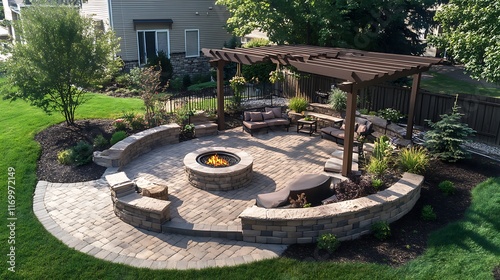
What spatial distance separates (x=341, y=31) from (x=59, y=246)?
13.6 metres

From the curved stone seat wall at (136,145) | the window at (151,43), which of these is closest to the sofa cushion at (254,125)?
the curved stone seat wall at (136,145)

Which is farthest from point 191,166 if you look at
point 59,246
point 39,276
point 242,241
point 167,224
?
point 39,276

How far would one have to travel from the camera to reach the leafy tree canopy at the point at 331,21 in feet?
53.7

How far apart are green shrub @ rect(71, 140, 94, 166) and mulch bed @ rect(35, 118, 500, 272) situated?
0.19 meters

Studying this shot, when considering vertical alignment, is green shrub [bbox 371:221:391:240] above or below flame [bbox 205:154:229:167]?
below

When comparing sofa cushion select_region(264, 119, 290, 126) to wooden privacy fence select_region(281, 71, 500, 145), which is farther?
sofa cushion select_region(264, 119, 290, 126)

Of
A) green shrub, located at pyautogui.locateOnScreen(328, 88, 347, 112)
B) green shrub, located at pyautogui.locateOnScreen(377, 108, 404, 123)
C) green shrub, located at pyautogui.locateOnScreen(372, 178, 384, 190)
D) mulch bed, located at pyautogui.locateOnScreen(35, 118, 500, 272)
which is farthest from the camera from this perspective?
green shrub, located at pyautogui.locateOnScreen(328, 88, 347, 112)

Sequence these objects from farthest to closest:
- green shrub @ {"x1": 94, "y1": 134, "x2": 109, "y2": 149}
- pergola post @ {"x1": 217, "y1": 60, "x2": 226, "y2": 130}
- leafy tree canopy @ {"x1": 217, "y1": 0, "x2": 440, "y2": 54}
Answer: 1. leafy tree canopy @ {"x1": 217, "y1": 0, "x2": 440, "y2": 54}
2. pergola post @ {"x1": 217, "y1": 60, "x2": 226, "y2": 130}
3. green shrub @ {"x1": 94, "y1": 134, "x2": 109, "y2": 149}

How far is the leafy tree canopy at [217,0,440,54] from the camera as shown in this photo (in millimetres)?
16359

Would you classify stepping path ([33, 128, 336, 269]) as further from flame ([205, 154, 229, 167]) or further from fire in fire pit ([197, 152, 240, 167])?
flame ([205, 154, 229, 167])

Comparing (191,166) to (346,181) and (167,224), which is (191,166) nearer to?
(167,224)

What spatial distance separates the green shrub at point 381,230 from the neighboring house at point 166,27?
1830cm

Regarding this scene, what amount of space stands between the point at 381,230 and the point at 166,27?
Answer: 1913 cm

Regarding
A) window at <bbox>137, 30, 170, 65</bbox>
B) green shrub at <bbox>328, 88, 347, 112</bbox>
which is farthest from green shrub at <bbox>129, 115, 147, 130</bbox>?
window at <bbox>137, 30, 170, 65</bbox>
